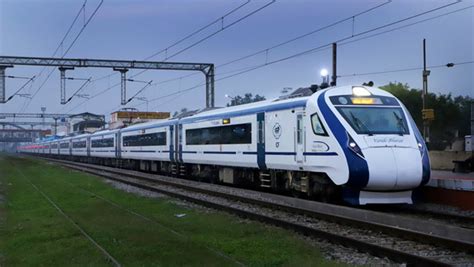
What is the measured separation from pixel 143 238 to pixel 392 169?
6324mm

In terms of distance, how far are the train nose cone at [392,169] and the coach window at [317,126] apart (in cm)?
149

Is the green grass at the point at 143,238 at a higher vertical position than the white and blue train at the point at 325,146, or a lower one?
lower

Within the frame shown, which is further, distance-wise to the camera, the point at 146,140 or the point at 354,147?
the point at 146,140

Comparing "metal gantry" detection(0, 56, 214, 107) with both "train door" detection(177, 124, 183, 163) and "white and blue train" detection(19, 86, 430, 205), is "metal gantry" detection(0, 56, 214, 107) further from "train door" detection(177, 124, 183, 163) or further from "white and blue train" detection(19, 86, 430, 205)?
"white and blue train" detection(19, 86, 430, 205)

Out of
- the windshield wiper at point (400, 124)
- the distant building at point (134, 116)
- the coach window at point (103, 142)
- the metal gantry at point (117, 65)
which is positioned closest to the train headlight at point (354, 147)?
the windshield wiper at point (400, 124)

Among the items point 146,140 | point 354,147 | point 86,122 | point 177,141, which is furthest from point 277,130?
point 86,122

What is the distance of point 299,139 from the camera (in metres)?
15.8

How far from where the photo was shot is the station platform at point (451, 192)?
13.6 m

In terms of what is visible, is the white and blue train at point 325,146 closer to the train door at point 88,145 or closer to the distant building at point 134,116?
the train door at point 88,145

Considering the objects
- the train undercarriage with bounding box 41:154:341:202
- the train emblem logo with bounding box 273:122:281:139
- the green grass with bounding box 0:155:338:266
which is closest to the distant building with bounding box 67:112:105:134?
the train undercarriage with bounding box 41:154:341:202

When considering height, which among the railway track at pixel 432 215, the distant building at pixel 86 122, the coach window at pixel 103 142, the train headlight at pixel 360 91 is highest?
the distant building at pixel 86 122

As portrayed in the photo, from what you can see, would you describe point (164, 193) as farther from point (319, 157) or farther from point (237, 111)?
point (319, 157)

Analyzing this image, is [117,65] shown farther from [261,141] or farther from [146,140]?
[261,141]

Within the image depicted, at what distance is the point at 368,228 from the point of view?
34.5 feet
